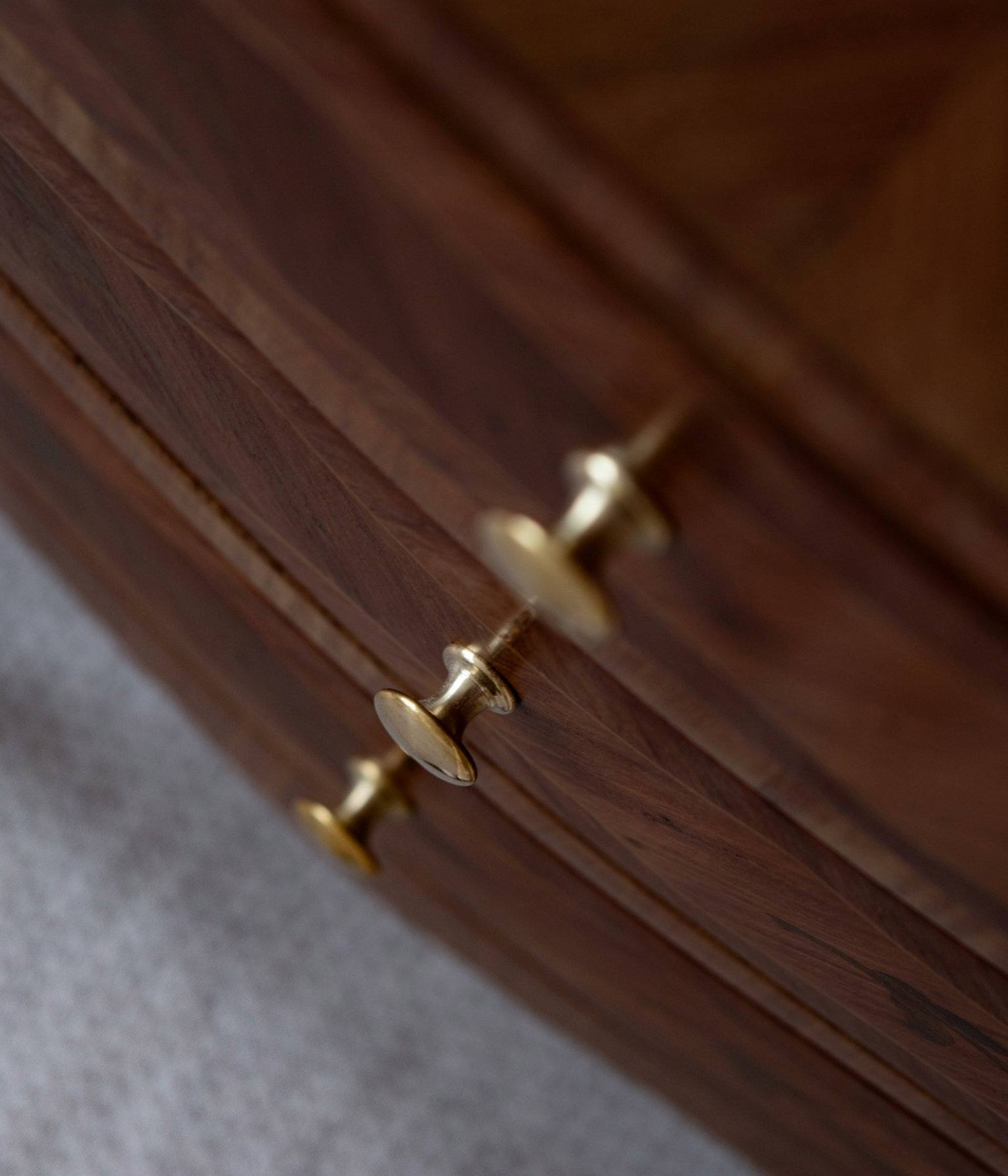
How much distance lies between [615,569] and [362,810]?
26 cm

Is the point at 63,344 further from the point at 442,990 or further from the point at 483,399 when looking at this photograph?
the point at 442,990

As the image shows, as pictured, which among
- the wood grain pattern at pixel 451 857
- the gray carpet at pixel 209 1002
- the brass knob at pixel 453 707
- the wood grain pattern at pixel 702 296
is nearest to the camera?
the wood grain pattern at pixel 702 296

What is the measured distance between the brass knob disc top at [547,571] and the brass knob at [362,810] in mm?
230

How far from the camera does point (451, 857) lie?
1.51 feet

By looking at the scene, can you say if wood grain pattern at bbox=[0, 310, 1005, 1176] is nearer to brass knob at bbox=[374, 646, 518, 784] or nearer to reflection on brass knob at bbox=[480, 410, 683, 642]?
brass knob at bbox=[374, 646, 518, 784]

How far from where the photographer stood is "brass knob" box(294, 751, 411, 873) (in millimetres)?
413

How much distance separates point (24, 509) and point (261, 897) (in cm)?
26

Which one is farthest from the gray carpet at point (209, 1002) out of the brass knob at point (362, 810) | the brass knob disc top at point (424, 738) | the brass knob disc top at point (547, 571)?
the brass knob disc top at point (547, 571)

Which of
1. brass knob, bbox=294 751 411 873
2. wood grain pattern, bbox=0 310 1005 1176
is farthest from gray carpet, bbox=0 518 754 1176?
brass knob, bbox=294 751 411 873

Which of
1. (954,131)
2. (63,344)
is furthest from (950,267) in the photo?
(63,344)

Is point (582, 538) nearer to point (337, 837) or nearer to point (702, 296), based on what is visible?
point (702, 296)

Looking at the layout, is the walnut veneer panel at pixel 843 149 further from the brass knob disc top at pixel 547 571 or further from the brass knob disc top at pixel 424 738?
the brass knob disc top at pixel 424 738

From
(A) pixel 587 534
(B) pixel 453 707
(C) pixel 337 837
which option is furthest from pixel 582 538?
(C) pixel 337 837

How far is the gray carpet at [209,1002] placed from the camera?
1.97 ft
